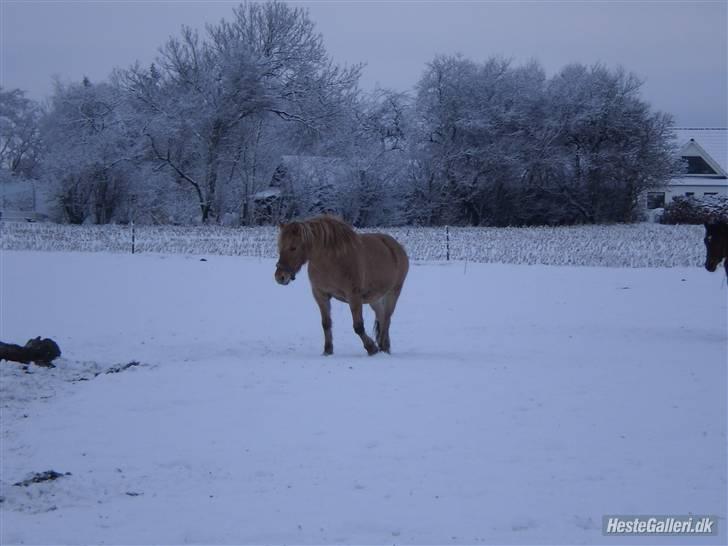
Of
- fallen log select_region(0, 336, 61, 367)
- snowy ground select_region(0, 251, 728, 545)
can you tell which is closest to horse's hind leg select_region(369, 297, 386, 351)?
snowy ground select_region(0, 251, 728, 545)

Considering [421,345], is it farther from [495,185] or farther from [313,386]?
[495,185]

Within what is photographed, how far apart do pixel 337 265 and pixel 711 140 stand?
179ft

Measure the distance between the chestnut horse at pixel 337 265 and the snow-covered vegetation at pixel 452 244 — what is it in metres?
11.5

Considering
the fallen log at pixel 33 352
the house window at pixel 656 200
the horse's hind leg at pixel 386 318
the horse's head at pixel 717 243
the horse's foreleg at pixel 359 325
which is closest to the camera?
the fallen log at pixel 33 352

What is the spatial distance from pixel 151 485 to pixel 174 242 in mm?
20547

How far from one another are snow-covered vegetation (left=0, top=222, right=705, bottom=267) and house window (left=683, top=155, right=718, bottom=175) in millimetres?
25260

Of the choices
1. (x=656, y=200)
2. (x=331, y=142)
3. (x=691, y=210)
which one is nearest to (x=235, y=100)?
(x=331, y=142)

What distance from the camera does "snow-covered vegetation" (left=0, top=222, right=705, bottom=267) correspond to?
68.7ft

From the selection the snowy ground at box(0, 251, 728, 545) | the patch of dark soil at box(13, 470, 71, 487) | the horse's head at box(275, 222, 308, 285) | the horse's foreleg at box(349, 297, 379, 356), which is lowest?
the patch of dark soil at box(13, 470, 71, 487)

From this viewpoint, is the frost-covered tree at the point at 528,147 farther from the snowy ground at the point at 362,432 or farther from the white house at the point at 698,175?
the snowy ground at the point at 362,432

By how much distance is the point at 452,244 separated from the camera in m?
25.2

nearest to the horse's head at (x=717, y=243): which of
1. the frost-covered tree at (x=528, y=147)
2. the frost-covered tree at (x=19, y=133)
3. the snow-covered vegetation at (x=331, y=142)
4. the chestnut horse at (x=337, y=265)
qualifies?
the chestnut horse at (x=337, y=265)

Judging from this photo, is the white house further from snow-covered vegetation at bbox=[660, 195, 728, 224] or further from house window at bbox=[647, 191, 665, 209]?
snow-covered vegetation at bbox=[660, 195, 728, 224]

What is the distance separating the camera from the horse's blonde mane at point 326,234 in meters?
8.85
